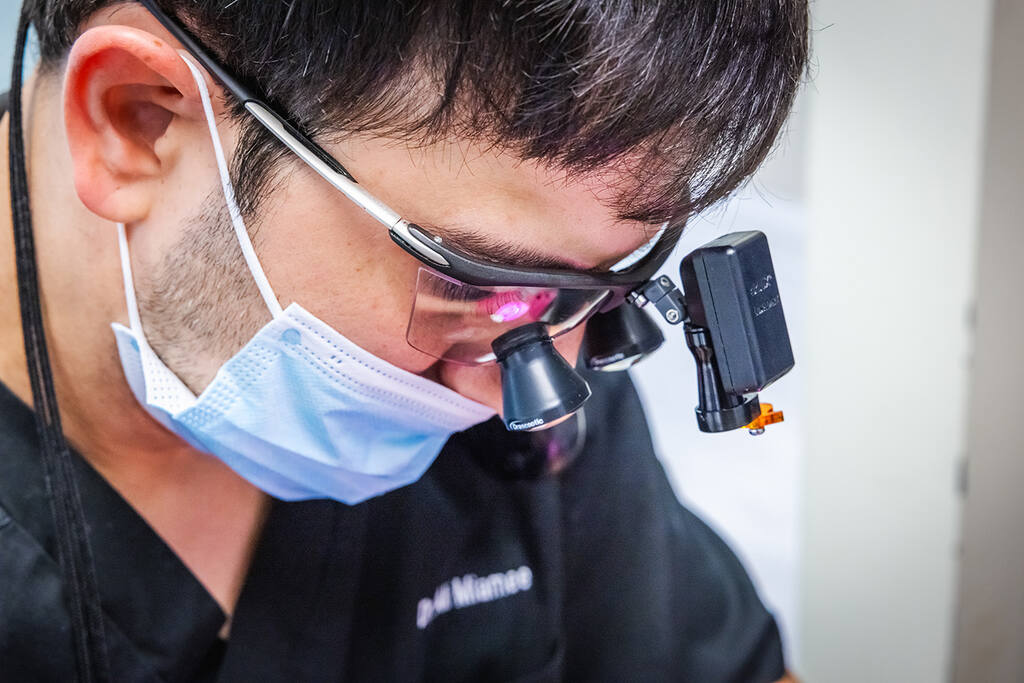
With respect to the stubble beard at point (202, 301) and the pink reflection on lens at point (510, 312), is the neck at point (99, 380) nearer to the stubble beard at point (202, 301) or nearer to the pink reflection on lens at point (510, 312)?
the stubble beard at point (202, 301)

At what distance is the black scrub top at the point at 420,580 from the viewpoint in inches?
30.6

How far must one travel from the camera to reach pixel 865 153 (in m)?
1.22

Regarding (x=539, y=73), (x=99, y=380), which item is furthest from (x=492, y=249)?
(x=99, y=380)

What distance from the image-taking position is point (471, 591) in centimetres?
94

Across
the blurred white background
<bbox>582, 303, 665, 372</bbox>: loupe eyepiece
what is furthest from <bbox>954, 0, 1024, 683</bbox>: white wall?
<bbox>582, 303, 665, 372</bbox>: loupe eyepiece

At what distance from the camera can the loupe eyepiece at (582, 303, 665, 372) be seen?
0.78 m

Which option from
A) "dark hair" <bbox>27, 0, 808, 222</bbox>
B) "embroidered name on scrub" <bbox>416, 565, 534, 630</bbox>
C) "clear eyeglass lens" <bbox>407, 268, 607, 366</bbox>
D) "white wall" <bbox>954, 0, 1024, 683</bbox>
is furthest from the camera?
"white wall" <bbox>954, 0, 1024, 683</bbox>

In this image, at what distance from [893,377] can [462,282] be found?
99cm

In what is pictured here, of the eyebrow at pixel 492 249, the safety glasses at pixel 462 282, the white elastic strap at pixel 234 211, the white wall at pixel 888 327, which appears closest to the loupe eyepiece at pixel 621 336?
the safety glasses at pixel 462 282

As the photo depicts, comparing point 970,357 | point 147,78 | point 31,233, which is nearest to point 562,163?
point 147,78

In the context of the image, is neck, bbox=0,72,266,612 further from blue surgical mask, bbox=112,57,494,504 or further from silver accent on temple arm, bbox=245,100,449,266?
silver accent on temple arm, bbox=245,100,449,266

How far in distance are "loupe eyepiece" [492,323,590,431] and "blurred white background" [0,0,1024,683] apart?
35 centimetres

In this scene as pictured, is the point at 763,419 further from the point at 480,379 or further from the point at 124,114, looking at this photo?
the point at 124,114

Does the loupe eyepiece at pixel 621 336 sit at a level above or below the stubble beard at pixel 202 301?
below
